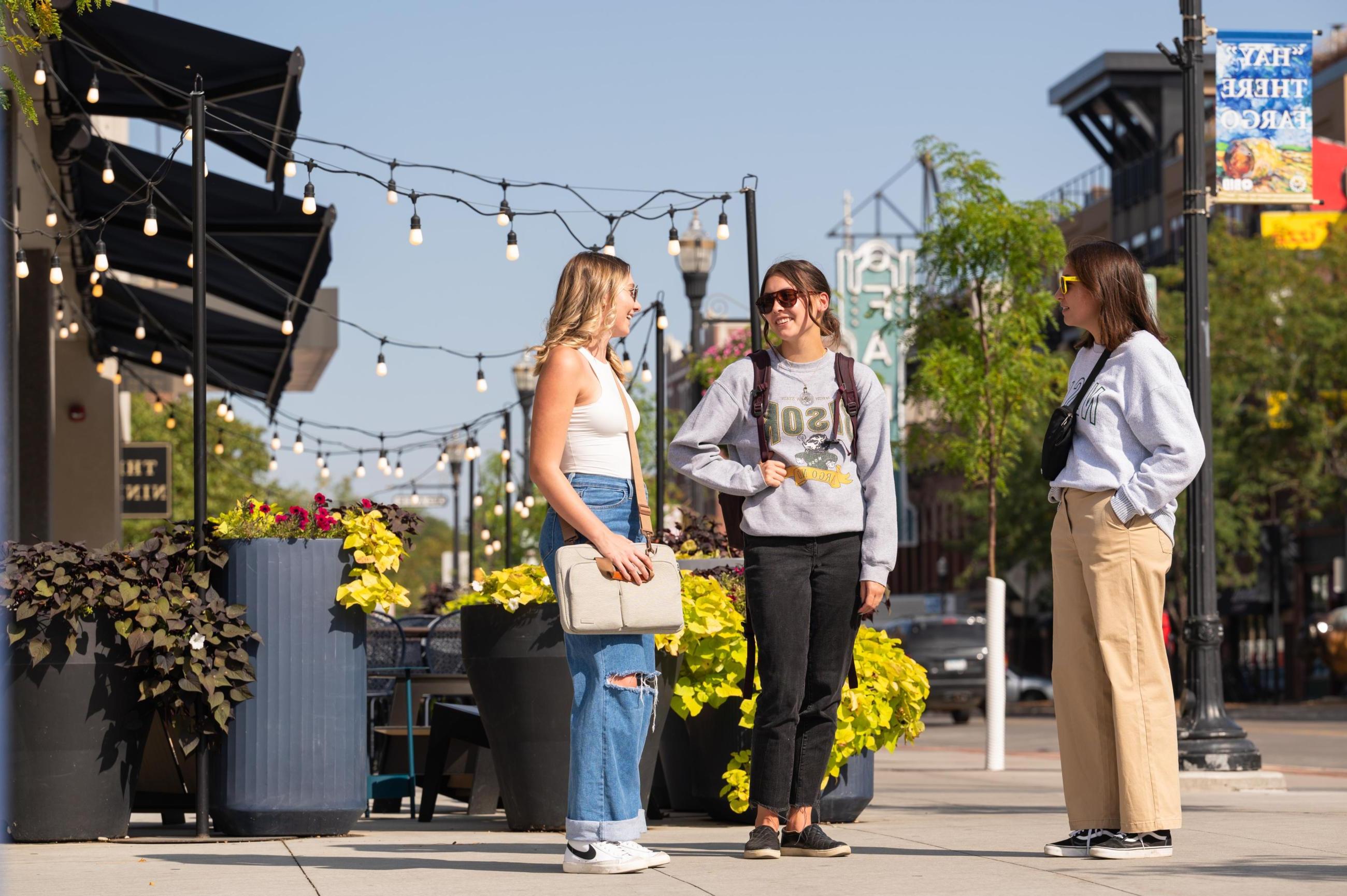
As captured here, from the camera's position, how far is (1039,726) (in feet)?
102

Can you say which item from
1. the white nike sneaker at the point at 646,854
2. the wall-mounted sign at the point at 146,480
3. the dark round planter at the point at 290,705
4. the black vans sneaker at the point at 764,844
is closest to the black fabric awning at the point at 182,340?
the wall-mounted sign at the point at 146,480

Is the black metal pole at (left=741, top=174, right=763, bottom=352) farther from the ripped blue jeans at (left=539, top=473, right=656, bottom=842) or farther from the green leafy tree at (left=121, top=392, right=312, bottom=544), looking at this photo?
the green leafy tree at (left=121, top=392, right=312, bottom=544)

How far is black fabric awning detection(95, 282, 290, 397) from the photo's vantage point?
18.2 m

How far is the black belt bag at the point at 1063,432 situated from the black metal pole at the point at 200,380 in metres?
3.25

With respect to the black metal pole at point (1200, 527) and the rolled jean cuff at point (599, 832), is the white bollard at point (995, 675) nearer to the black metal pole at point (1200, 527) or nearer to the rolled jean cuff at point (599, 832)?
the black metal pole at point (1200, 527)

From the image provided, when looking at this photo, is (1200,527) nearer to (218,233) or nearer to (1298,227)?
(218,233)

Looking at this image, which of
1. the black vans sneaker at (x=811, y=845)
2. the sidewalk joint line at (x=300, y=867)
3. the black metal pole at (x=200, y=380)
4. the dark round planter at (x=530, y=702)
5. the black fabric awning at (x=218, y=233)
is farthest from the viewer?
the black fabric awning at (x=218, y=233)

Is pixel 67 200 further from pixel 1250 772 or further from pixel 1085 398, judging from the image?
pixel 1085 398

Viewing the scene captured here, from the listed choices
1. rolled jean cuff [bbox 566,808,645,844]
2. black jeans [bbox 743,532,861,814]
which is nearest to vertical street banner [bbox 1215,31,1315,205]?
black jeans [bbox 743,532,861,814]

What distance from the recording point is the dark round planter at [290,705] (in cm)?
773

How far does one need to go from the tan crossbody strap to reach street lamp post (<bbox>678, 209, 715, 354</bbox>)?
1558 cm

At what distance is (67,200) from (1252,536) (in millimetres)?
35223

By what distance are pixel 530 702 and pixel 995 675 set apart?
8346 millimetres

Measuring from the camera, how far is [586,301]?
619cm
